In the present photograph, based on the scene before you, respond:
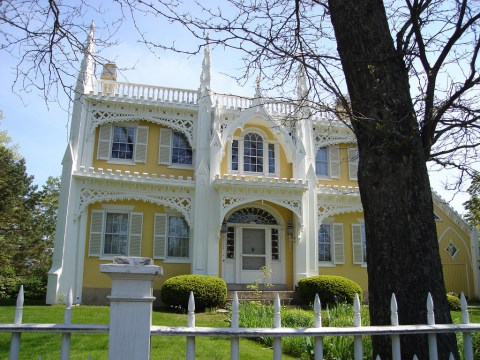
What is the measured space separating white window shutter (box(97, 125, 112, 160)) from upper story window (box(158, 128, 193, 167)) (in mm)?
2072

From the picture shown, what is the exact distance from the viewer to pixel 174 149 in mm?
18875

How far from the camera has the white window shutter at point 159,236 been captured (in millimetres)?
17453

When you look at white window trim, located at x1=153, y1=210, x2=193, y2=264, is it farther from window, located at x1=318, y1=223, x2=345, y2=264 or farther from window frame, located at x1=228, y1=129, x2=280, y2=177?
window, located at x1=318, y1=223, x2=345, y2=264

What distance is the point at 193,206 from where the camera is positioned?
1764 cm

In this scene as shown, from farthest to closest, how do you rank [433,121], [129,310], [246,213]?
[246,213]
[433,121]
[129,310]

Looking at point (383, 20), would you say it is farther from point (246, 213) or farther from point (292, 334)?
point (246, 213)

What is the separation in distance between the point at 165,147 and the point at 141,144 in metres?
0.99

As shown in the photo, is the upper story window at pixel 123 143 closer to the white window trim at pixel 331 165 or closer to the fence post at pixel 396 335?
the white window trim at pixel 331 165

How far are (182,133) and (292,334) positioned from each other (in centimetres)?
1609

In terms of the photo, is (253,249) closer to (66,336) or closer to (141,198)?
(141,198)

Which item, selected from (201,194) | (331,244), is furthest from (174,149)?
(331,244)

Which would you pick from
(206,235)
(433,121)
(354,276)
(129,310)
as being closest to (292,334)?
(129,310)

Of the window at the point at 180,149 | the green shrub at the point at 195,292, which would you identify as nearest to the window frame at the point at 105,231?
the window at the point at 180,149

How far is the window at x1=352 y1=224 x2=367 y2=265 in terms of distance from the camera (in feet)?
63.4
